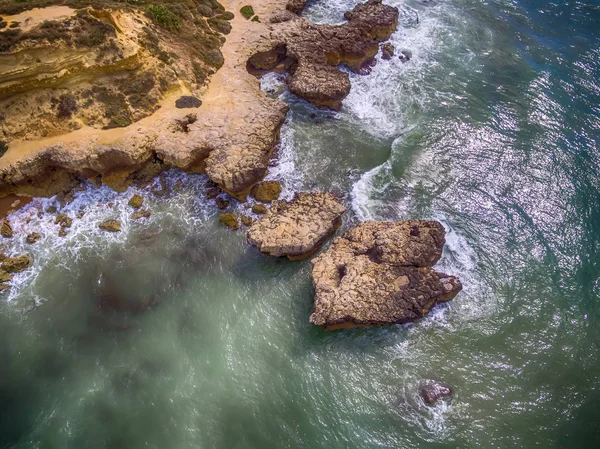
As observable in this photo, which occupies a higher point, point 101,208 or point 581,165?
point 581,165

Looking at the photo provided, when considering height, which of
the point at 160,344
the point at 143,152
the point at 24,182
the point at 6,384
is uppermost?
the point at 143,152

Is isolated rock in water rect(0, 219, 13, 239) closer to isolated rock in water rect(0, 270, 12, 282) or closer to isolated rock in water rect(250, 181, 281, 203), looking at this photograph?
isolated rock in water rect(0, 270, 12, 282)

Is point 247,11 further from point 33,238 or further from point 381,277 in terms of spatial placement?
point 381,277

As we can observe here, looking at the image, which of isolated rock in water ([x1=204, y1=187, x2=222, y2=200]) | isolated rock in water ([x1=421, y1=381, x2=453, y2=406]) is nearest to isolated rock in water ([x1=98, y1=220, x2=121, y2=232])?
isolated rock in water ([x1=204, y1=187, x2=222, y2=200])

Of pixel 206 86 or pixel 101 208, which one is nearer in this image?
pixel 101 208

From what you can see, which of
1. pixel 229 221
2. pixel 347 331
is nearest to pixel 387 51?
pixel 229 221

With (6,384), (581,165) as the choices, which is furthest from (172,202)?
(581,165)

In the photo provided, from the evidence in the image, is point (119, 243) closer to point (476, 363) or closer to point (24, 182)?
point (24, 182)
